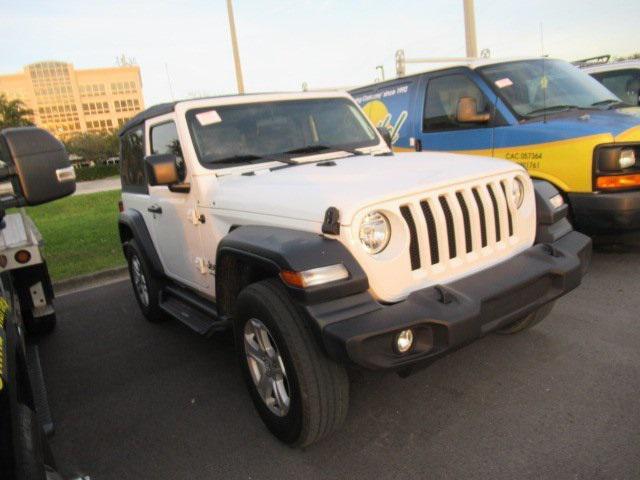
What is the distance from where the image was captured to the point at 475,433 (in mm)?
2713

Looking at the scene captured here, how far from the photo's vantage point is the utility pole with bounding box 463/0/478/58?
36.7 ft

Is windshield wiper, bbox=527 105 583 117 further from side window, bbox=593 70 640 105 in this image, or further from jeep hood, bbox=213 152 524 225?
side window, bbox=593 70 640 105

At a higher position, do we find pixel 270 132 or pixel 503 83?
pixel 503 83

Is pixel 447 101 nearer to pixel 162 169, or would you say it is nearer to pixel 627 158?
pixel 627 158

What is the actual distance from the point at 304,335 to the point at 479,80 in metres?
4.21

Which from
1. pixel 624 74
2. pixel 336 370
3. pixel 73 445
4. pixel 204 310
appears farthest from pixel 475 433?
pixel 624 74

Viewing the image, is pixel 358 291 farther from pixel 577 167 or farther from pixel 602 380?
pixel 577 167

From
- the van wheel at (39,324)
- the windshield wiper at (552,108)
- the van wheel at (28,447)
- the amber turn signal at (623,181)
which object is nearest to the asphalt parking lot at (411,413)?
the van wheel at (39,324)

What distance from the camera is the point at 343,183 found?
2750mm

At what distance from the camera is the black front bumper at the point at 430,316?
2.18 m

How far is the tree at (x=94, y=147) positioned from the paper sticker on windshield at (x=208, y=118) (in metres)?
68.0

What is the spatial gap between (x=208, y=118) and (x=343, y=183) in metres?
1.44

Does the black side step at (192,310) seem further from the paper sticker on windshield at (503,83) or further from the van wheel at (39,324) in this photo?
the paper sticker on windshield at (503,83)

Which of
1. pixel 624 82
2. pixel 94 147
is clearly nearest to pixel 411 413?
pixel 624 82
